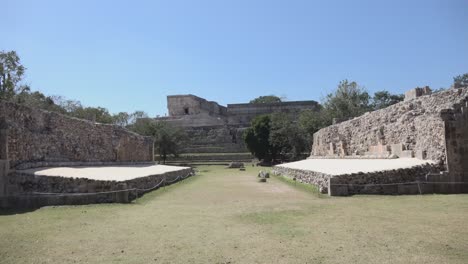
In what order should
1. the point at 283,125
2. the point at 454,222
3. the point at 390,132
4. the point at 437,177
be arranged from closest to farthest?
the point at 454,222, the point at 437,177, the point at 390,132, the point at 283,125

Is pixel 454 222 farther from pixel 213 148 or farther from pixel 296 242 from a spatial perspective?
pixel 213 148

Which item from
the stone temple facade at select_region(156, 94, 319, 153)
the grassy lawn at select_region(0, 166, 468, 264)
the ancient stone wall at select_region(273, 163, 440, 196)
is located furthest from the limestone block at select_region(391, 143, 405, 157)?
the stone temple facade at select_region(156, 94, 319, 153)

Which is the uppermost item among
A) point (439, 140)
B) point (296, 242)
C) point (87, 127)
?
point (87, 127)

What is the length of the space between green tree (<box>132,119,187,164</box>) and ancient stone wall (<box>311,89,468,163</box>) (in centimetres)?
1922

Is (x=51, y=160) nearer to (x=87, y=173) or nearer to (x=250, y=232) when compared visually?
(x=87, y=173)

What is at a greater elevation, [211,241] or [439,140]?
[439,140]

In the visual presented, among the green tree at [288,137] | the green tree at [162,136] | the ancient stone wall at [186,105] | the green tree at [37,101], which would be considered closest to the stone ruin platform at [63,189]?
the green tree at [37,101]

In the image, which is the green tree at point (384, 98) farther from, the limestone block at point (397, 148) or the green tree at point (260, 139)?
the limestone block at point (397, 148)

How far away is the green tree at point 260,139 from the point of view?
38562 millimetres

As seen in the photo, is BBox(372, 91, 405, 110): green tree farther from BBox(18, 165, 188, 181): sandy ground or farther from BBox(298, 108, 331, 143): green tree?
BBox(18, 165, 188, 181): sandy ground

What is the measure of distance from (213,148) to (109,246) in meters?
43.2

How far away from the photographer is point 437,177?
10.6m

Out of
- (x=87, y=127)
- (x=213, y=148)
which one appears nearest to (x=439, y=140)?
(x=87, y=127)

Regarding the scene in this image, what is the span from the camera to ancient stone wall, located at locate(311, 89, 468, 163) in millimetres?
11580
